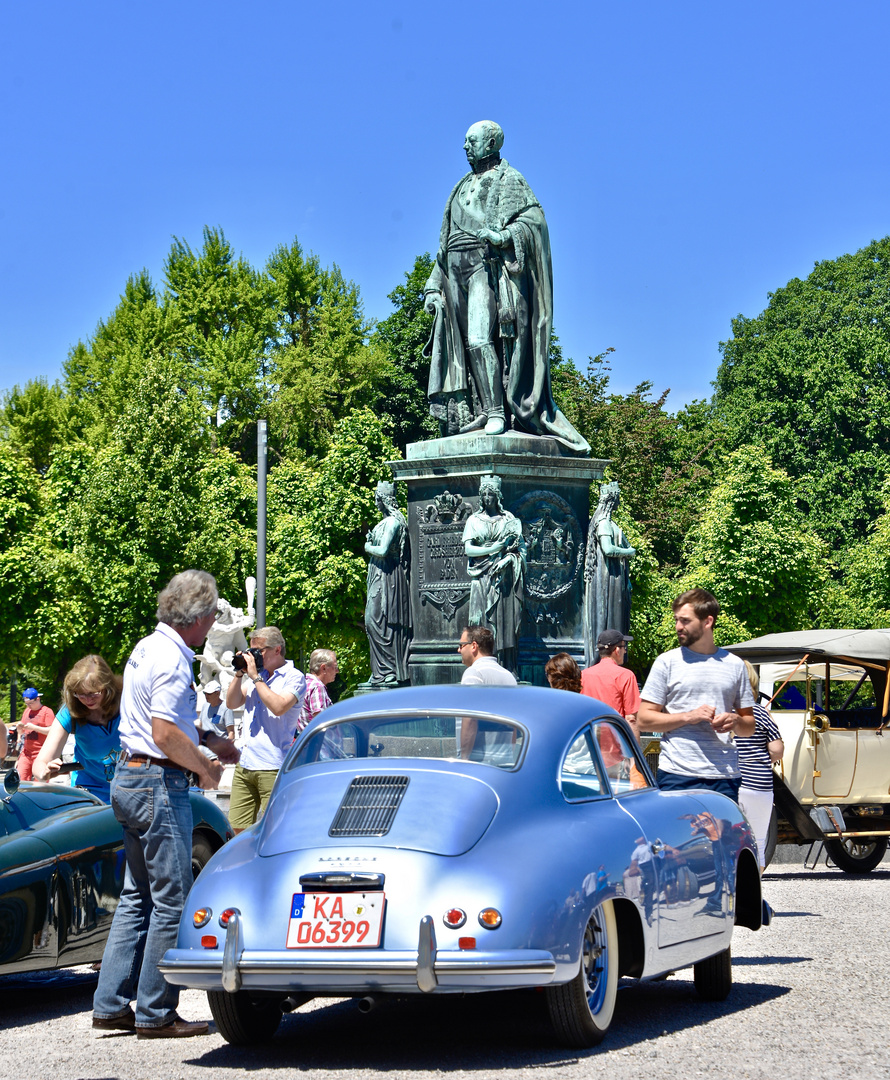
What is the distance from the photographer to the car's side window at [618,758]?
741 cm

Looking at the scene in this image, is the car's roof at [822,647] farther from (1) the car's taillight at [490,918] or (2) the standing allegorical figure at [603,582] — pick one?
(1) the car's taillight at [490,918]

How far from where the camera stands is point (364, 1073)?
6.14m

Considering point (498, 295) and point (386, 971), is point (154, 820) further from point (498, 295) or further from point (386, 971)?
point (498, 295)

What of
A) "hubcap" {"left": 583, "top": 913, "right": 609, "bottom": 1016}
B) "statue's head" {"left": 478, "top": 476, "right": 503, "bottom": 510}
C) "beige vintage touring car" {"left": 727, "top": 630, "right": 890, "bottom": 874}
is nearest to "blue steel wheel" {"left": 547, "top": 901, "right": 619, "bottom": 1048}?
"hubcap" {"left": 583, "top": 913, "right": 609, "bottom": 1016}

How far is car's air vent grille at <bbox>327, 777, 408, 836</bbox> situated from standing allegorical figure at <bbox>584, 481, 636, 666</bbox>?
31.4ft

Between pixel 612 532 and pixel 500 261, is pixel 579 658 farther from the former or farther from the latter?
pixel 500 261

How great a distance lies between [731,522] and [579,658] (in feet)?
107

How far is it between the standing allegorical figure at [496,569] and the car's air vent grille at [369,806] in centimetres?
876

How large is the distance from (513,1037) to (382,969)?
43.5 inches

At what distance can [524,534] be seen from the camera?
16.0 metres

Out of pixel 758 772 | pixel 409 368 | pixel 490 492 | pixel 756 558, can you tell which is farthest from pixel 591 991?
pixel 409 368

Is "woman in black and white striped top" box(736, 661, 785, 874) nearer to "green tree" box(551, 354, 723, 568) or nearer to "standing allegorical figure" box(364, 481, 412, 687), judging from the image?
"standing allegorical figure" box(364, 481, 412, 687)

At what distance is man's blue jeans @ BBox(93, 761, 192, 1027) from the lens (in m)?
7.19

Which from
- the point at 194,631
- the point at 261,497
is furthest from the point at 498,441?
the point at 261,497
